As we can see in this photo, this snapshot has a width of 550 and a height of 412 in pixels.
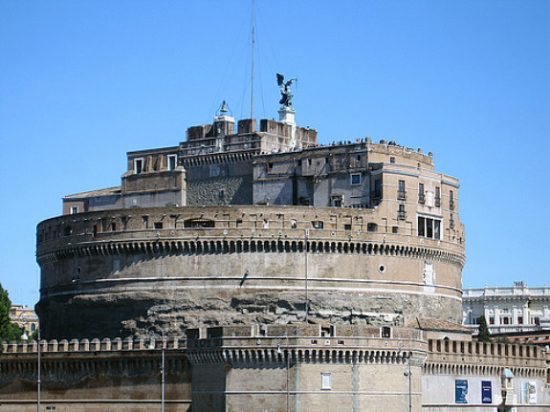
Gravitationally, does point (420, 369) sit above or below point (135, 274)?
below

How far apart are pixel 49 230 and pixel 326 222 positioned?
22.5 metres

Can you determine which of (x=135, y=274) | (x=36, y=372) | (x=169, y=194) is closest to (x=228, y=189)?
(x=169, y=194)

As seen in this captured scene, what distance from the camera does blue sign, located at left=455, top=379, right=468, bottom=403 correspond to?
322 ft

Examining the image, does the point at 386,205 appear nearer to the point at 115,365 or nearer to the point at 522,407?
the point at 522,407

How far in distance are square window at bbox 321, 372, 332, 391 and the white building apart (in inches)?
3274

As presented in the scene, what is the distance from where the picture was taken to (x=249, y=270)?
10625 centimetres

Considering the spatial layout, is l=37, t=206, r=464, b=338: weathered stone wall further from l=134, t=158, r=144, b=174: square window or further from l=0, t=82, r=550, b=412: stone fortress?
l=134, t=158, r=144, b=174: square window

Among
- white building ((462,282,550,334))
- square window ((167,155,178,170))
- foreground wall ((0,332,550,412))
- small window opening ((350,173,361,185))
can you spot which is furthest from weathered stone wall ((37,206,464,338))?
white building ((462,282,550,334))

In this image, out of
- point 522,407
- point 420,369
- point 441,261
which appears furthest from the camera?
point 441,261

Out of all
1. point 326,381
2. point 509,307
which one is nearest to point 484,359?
point 326,381

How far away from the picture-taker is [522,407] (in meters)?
106

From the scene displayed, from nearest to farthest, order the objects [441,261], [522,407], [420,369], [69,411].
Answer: [420,369] < [69,411] < [522,407] < [441,261]

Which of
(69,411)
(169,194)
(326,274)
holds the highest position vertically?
(169,194)

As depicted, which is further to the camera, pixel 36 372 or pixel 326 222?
pixel 326 222
